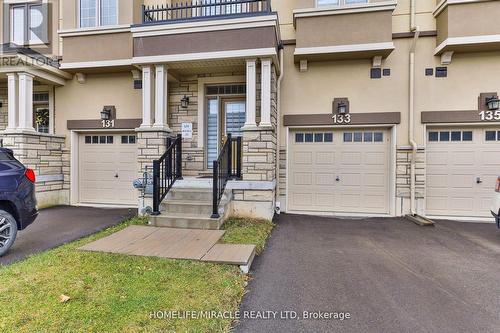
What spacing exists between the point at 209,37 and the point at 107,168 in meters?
4.64

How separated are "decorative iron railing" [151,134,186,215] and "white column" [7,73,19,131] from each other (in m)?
4.13

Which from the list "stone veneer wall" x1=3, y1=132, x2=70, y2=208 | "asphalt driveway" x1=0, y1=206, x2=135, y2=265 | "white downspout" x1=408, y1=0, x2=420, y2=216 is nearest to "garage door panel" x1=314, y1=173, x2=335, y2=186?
"white downspout" x1=408, y1=0, x2=420, y2=216

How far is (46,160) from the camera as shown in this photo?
728cm

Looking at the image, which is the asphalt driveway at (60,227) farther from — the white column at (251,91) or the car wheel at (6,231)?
the white column at (251,91)

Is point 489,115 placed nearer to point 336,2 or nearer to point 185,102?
point 336,2

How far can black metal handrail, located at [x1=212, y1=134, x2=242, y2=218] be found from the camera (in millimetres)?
4961

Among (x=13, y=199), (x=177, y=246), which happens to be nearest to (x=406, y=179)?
(x=177, y=246)

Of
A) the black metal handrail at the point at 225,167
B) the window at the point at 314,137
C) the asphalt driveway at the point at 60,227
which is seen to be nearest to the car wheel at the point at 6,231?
the asphalt driveway at the point at 60,227

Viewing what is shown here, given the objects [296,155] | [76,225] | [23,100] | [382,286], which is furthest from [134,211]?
[382,286]

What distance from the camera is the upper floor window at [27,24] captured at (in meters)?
7.77

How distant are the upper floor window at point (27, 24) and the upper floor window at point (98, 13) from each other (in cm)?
137

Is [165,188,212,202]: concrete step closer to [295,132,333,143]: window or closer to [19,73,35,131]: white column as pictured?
[295,132,333,143]: window

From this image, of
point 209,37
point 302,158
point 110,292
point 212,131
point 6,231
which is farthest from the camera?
point 212,131

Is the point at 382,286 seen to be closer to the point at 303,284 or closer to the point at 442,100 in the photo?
the point at 303,284
